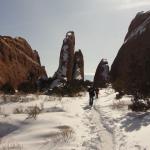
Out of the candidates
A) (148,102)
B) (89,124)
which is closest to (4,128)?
(89,124)

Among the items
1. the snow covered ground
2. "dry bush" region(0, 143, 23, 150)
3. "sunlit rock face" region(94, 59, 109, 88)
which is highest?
"sunlit rock face" region(94, 59, 109, 88)

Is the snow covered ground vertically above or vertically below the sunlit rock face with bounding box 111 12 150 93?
below

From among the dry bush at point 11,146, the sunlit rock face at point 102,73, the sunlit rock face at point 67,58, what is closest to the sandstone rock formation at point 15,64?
the sunlit rock face at point 67,58

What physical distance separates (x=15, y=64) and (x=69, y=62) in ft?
53.7

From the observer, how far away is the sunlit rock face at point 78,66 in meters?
73.4

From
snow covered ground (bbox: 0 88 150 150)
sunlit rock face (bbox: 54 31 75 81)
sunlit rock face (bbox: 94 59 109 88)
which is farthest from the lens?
sunlit rock face (bbox: 94 59 109 88)

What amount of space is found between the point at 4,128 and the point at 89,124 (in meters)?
3.61

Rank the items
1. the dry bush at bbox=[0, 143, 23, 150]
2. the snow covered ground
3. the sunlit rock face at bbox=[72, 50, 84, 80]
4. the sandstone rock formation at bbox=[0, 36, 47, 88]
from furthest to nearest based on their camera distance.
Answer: the sunlit rock face at bbox=[72, 50, 84, 80]
the sandstone rock formation at bbox=[0, 36, 47, 88]
the snow covered ground
the dry bush at bbox=[0, 143, 23, 150]

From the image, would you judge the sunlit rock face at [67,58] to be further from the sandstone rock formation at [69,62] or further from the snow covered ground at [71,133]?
the snow covered ground at [71,133]

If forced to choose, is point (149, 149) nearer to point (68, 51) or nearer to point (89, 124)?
point (89, 124)

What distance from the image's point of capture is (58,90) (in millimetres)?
38281

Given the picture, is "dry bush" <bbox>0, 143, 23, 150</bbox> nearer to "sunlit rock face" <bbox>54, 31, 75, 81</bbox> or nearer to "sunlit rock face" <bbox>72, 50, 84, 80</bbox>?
"sunlit rock face" <bbox>54, 31, 75, 81</bbox>

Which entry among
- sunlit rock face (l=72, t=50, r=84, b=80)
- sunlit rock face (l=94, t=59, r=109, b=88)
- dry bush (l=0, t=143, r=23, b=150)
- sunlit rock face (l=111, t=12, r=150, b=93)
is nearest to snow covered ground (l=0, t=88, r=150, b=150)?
dry bush (l=0, t=143, r=23, b=150)

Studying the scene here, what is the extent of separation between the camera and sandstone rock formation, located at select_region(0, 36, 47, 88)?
1981 inches
